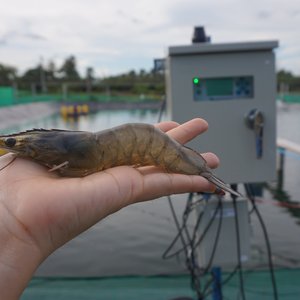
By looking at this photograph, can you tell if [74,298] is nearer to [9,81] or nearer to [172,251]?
[172,251]

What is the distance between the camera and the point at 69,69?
274 feet

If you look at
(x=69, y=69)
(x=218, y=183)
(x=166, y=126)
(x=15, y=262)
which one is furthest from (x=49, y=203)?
(x=69, y=69)

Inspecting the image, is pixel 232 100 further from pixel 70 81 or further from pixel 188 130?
pixel 70 81

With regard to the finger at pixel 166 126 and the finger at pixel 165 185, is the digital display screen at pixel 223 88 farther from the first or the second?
the finger at pixel 165 185

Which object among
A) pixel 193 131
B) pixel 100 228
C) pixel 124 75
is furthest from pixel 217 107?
pixel 124 75

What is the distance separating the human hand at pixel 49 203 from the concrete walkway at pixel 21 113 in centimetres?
2106

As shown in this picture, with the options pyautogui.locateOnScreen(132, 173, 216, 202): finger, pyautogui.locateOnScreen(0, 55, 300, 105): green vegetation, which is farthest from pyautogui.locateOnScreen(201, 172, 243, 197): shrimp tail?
pyautogui.locateOnScreen(0, 55, 300, 105): green vegetation

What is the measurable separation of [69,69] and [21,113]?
55.3m

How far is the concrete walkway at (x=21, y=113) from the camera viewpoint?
25.4 m

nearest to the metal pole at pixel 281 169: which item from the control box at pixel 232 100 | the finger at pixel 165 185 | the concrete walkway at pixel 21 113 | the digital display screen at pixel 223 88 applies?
the control box at pixel 232 100

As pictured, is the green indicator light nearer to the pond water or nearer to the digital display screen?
the digital display screen

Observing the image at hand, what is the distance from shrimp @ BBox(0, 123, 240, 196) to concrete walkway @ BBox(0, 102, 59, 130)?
67.9ft

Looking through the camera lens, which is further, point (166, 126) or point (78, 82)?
point (78, 82)

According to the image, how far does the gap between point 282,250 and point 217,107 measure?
2398mm
